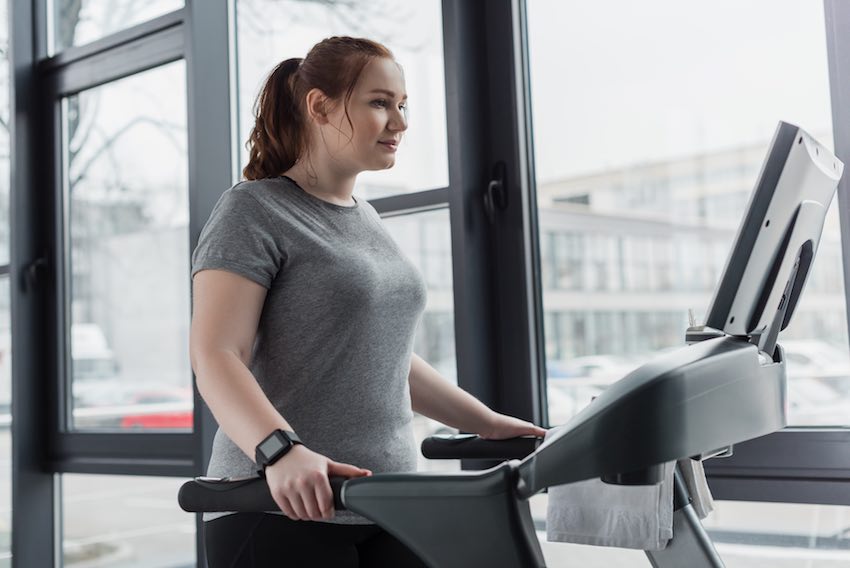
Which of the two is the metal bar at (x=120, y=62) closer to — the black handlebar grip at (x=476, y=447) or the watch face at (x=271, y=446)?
the black handlebar grip at (x=476, y=447)

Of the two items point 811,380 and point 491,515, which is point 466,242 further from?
A: point 491,515

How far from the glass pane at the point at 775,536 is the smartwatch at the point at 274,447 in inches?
43.5

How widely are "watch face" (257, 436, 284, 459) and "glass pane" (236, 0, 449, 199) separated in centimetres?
130

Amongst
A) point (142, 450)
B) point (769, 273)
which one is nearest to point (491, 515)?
point (769, 273)

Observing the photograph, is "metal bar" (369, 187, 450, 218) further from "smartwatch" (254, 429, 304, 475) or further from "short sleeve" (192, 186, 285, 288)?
"smartwatch" (254, 429, 304, 475)

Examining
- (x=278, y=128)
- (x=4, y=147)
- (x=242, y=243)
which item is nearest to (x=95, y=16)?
(x=4, y=147)

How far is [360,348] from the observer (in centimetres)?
139

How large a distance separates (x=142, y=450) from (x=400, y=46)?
144cm

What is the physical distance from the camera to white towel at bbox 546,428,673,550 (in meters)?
1.20

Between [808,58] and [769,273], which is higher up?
[808,58]

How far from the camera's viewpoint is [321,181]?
1.49m

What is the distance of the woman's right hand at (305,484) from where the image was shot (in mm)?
1042

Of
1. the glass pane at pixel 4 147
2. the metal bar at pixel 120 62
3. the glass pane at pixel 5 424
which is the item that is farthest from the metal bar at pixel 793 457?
the glass pane at pixel 4 147

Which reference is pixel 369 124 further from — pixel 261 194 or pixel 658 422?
pixel 658 422
